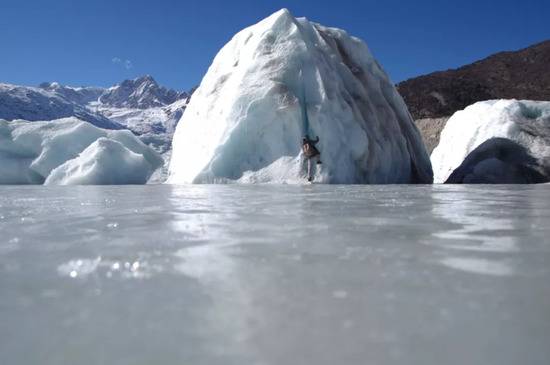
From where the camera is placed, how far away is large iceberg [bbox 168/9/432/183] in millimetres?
9570

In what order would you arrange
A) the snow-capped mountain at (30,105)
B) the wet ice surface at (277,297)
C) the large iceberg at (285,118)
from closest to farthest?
the wet ice surface at (277,297)
the large iceberg at (285,118)
the snow-capped mountain at (30,105)

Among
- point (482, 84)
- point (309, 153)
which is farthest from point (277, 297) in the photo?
point (482, 84)

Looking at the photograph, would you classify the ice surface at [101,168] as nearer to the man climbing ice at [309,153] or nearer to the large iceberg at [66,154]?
the large iceberg at [66,154]

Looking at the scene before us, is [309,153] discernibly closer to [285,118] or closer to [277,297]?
[285,118]

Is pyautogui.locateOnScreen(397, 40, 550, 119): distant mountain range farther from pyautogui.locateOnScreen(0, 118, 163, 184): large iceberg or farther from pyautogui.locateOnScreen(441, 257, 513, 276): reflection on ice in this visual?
pyautogui.locateOnScreen(441, 257, 513, 276): reflection on ice

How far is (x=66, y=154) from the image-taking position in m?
12.8

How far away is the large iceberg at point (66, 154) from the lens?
11625 millimetres

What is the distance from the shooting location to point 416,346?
0.70m

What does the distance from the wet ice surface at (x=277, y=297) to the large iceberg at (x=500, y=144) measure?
11.2m

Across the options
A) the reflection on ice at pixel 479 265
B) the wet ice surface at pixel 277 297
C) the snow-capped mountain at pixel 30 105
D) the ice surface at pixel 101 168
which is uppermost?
the snow-capped mountain at pixel 30 105

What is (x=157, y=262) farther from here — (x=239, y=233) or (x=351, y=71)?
(x=351, y=71)

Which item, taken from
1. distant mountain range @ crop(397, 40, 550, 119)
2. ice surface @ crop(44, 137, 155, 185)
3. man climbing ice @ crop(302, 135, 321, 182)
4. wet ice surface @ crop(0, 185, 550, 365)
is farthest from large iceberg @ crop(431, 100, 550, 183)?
distant mountain range @ crop(397, 40, 550, 119)

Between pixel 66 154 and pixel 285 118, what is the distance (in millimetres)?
6964

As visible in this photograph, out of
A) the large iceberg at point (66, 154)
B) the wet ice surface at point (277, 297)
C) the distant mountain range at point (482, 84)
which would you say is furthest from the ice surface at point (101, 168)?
the distant mountain range at point (482, 84)
